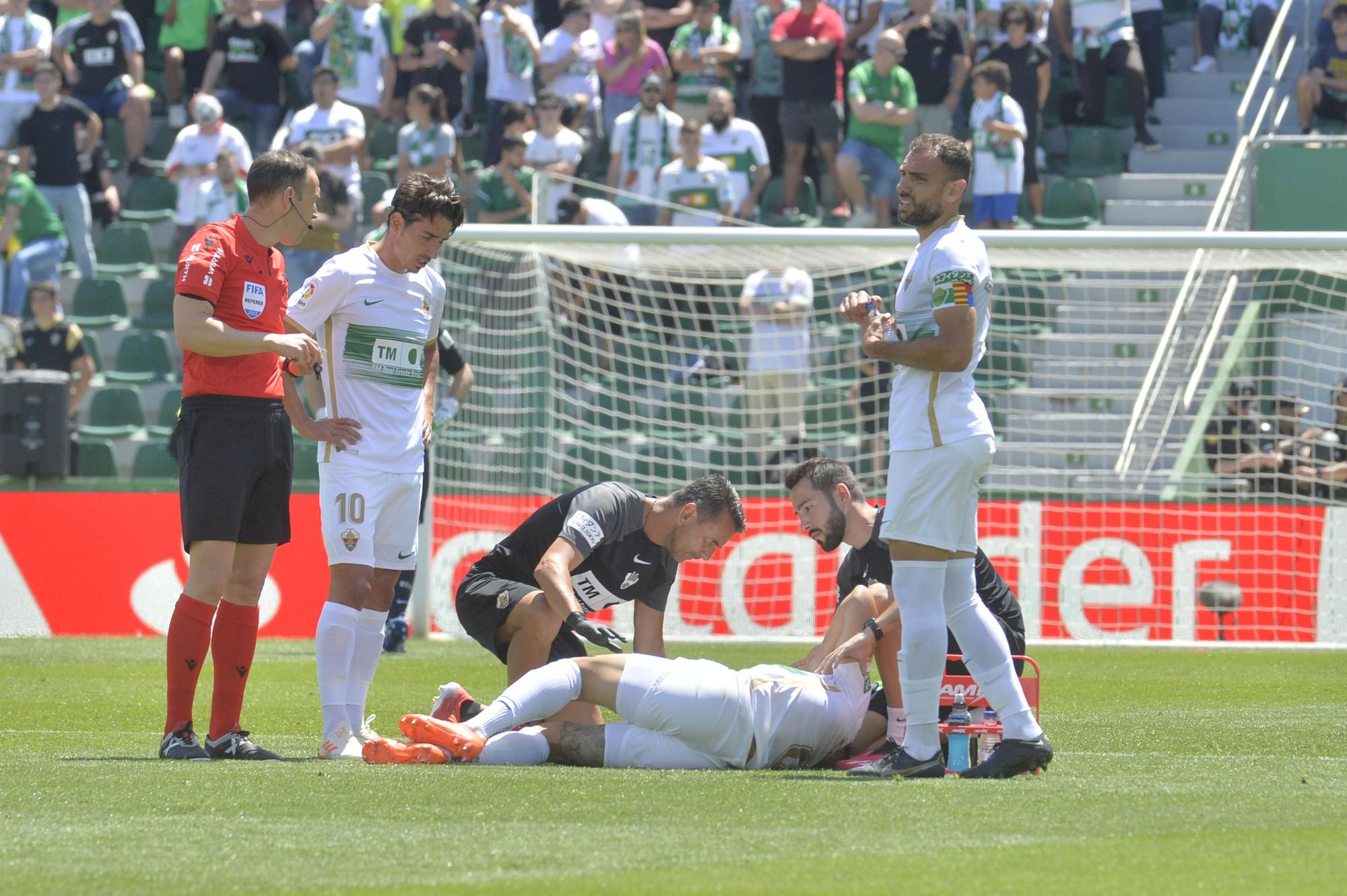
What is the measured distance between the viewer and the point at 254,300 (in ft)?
19.5

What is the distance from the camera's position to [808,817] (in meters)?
4.55

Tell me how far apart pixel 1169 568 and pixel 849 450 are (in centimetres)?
280

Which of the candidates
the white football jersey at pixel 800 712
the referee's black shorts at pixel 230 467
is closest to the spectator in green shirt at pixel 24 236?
the referee's black shorts at pixel 230 467

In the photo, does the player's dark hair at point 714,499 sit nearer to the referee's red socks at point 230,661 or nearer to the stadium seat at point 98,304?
the referee's red socks at point 230,661

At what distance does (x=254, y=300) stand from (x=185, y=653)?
1.27 meters

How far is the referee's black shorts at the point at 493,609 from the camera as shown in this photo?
6.62 m

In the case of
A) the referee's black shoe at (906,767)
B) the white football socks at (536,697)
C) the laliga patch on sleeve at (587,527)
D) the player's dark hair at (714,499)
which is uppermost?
the player's dark hair at (714,499)

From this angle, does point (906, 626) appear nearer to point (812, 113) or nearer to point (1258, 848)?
point (1258, 848)

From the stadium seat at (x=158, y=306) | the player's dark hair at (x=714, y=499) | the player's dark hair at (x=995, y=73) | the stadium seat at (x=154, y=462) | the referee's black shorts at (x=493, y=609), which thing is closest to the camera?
the player's dark hair at (x=714, y=499)

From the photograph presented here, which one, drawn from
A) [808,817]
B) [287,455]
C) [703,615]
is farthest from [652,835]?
[703,615]

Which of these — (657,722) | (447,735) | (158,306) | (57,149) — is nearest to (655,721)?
(657,722)

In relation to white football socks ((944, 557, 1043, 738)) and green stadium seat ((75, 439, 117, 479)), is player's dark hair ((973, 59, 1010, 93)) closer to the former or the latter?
green stadium seat ((75, 439, 117, 479))

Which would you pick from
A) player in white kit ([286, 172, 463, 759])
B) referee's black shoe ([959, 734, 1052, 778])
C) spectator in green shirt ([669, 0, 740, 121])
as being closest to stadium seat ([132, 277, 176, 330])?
spectator in green shirt ([669, 0, 740, 121])

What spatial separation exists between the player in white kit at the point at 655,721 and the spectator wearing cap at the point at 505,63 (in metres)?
11.4
